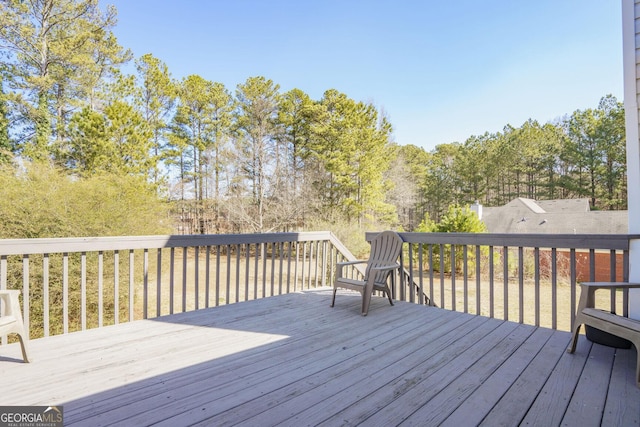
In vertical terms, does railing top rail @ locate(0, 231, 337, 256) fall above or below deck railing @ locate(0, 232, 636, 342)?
above

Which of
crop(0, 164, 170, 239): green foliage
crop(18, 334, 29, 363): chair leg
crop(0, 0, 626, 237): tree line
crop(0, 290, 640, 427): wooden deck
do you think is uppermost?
crop(0, 0, 626, 237): tree line

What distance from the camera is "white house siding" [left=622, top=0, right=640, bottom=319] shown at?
2.48m

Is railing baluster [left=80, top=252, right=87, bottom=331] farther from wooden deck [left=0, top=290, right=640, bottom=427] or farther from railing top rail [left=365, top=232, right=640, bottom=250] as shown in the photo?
railing top rail [left=365, top=232, right=640, bottom=250]

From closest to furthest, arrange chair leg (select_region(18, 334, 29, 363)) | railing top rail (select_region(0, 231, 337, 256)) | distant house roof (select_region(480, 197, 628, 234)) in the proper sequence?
1. chair leg (select_region(18, 334, 29, 363))
2. railing top rail (select_region(0, 231, 337, 256))
3. distant house roof (select_region(480, 197, 628, 234))

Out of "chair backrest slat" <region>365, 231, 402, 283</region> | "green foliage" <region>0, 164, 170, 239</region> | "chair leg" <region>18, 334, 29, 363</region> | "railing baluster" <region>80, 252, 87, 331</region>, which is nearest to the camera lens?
"chair leg" <region>18, 334, 29, 363</region>

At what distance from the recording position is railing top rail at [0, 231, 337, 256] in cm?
243

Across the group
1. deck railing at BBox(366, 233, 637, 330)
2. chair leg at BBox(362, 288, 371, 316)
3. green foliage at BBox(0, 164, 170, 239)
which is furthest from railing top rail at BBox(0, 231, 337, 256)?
green foliage at BBox(0, 164, 170, 239)

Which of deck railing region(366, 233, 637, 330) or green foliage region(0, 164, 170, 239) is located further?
green foliage region(0, 164, 170, 239)

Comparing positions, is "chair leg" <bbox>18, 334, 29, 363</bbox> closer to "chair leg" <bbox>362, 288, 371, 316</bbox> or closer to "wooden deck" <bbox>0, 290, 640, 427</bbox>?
"wooden deck" <bbox>0, 290, 640, 427</bbox>

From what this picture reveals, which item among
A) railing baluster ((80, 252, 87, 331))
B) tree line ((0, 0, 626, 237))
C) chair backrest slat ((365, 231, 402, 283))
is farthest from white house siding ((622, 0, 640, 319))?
tree line ((0, 0, 626, 237))

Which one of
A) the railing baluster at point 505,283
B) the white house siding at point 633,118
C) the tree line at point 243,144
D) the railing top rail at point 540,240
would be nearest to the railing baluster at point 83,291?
the railing top rail at point 540,240

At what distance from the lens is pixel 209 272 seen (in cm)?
481

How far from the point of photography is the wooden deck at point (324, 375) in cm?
150

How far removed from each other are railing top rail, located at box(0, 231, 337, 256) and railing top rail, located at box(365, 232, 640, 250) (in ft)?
6.34
